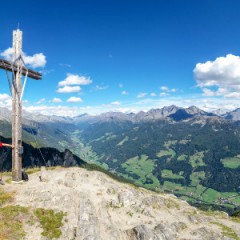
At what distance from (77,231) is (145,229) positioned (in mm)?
7539

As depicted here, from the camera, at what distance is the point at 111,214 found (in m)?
37.5

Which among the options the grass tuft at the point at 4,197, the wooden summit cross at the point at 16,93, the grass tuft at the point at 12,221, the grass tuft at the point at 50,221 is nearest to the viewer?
the grass tuft at the point at 12,221

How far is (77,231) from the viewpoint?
101ft

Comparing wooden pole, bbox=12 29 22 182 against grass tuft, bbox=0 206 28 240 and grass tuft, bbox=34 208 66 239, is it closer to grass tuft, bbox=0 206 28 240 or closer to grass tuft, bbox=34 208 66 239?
grass tuft, bbox=0 206 28 240

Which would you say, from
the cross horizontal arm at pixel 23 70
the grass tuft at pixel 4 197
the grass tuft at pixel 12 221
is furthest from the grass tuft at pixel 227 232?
the cross horizontal arm at pixel 23 70

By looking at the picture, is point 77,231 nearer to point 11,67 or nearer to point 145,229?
point 145,229

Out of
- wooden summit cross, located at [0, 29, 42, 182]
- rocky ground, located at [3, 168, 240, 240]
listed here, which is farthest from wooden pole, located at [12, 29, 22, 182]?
rocky ground, located at [3, 168, 240, 240]

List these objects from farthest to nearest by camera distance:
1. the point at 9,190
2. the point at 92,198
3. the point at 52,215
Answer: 1. the point at 92,198
2. the point at 9,190
3. the point at 52,215

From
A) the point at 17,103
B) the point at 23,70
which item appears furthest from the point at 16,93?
the point at 23,70

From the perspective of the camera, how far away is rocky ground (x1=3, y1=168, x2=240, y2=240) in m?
31.6

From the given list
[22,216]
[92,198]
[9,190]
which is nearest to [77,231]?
[22,216]

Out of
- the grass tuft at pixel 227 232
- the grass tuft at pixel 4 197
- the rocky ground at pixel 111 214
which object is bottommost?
the grass tuft at pixel 227 232

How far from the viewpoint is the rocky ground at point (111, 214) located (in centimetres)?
3156

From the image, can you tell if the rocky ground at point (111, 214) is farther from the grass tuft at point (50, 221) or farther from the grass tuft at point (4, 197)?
the grass tuft at point (4, 197)
